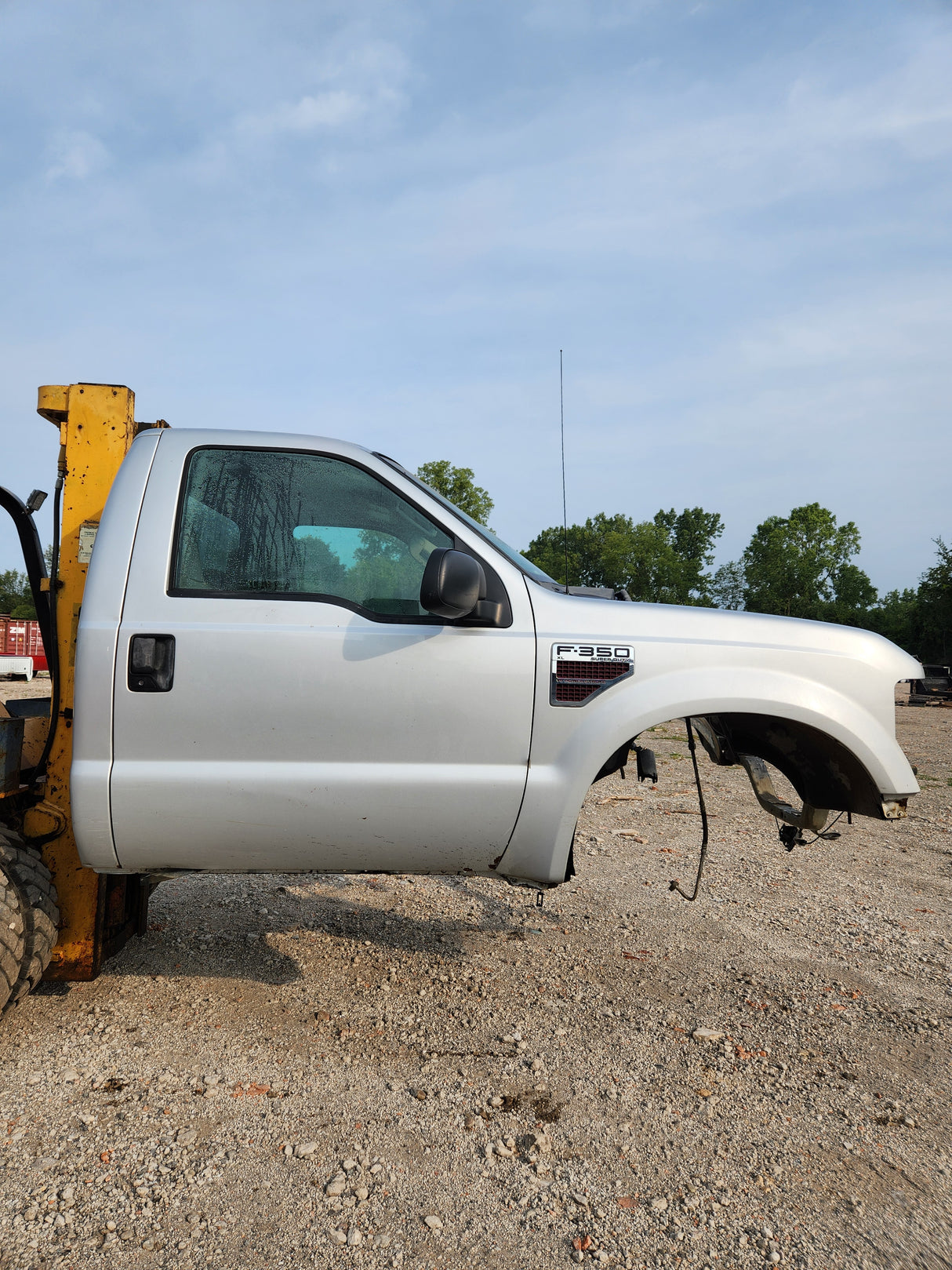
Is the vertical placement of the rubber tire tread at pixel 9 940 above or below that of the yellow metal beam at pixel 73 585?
below

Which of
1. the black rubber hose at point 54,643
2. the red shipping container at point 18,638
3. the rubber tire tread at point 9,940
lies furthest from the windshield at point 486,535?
the red shipping container at point 18,638

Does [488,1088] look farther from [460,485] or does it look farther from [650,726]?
[460,485]

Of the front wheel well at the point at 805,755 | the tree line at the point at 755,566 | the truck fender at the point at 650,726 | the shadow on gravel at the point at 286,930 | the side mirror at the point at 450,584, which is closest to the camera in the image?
the side mirror at the point at 450,584

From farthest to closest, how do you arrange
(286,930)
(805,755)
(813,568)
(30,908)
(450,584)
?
(813,568) → (286,930) → (805,755) → (30,908) → (450,584)

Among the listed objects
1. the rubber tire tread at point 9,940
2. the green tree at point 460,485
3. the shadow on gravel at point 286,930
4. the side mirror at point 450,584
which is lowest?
the shadow on gravel at point 286,930

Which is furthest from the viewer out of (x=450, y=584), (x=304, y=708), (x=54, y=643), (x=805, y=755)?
(x=805, y=755)

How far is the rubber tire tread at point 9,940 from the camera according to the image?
2604mm

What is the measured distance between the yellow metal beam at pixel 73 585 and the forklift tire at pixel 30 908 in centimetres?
14

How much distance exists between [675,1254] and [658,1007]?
1.35 meters

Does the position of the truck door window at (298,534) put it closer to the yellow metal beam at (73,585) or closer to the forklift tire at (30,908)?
the yellow metal beam at (73,585)

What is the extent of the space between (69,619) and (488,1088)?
2159 millimetres

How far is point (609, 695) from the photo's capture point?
8.87 feet

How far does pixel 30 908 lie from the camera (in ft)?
8.98

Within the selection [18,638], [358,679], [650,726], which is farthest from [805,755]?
[18,638]
